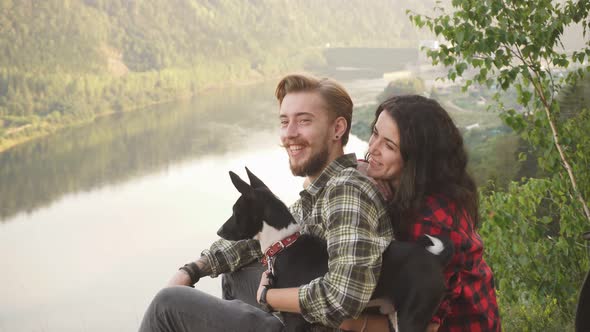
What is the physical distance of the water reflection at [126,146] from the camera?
19656 millimetres

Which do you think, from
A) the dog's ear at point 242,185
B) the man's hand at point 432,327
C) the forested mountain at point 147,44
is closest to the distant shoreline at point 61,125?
the forested mountain at point 147,44

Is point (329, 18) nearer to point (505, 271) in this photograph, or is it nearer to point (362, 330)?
point (505, 271)

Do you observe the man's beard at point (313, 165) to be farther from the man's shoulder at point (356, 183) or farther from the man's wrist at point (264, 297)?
the man's wrist at point (264, 297)

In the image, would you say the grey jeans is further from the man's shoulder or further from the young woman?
the man's shoulder

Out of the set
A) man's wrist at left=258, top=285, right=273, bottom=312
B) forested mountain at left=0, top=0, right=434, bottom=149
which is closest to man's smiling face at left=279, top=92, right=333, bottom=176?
man's wrist at left=258, top=285, right=273, bottom=312

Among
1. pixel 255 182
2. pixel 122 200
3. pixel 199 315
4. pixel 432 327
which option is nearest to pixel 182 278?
pixel 199 315

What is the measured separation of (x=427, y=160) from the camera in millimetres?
1437

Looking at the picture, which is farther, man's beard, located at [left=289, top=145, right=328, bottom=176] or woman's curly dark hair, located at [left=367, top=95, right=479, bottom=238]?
man's beard, located at [left=289, top=145, right=328, bottom=176]

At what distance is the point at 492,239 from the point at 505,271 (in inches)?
10.5

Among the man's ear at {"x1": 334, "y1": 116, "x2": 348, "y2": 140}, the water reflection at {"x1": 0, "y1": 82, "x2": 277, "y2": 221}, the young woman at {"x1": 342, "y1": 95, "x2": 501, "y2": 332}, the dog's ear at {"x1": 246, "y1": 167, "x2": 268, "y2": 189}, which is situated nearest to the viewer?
the young woman at {"x1": 342, "y1": 95, "x2": 501, "y2": 332}

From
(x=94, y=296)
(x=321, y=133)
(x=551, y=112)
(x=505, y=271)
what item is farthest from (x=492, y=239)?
(x=94, y=296)

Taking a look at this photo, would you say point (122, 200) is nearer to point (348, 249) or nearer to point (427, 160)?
point (427, 160)

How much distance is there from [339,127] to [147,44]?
2540cm

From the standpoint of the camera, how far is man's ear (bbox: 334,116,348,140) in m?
1.66
